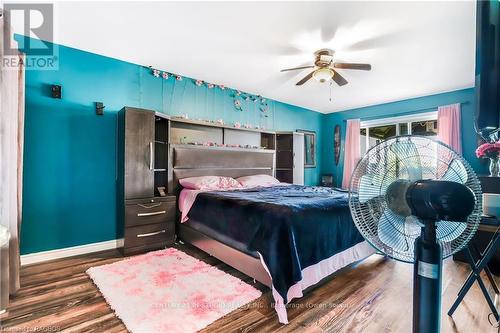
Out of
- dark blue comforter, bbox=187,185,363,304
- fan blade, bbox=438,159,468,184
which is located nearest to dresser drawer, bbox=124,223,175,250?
dark blue comforter, bbox=187,185,363,304

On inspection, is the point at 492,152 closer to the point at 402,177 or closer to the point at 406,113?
the point at 402,177

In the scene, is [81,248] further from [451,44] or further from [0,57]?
[451,44]

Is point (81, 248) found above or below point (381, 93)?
below

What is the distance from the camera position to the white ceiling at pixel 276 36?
2.06 meters

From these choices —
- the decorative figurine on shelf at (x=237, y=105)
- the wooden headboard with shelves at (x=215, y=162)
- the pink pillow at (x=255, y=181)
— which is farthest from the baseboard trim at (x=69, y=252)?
the decorative figurine on shelf at (x=237, y=105)

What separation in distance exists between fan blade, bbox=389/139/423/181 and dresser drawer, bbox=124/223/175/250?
2.75 m

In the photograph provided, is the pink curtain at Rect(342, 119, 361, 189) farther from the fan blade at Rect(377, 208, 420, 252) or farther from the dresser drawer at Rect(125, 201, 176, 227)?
the fan blade at Rect(377, 208, 420, 252)

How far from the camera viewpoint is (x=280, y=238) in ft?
5.57

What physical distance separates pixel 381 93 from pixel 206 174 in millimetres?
3460

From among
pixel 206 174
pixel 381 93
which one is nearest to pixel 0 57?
pixel 206 174

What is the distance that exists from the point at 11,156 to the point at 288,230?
7.18ft

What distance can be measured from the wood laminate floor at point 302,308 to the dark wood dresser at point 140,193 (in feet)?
2.09

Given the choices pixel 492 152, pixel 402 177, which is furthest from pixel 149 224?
pixel 492 152

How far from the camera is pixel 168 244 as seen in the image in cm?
298
